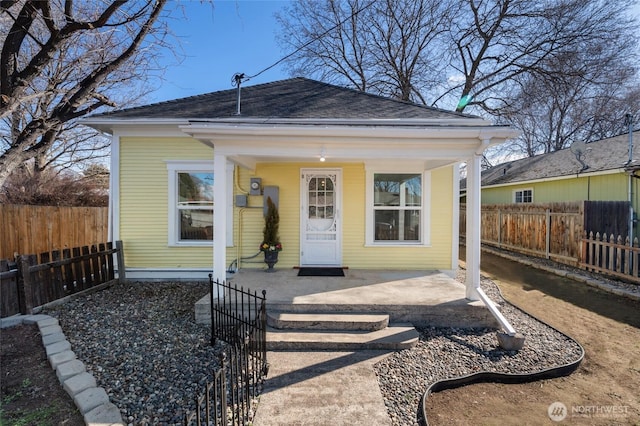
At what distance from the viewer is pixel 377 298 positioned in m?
4.72

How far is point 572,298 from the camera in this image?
600cm

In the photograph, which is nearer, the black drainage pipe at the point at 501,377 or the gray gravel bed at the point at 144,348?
the gray gravel bed at the point at 144,348

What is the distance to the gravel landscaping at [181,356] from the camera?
278 cm

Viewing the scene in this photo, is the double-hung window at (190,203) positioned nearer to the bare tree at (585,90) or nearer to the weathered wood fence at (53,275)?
the weathered wood fence at (53,275)

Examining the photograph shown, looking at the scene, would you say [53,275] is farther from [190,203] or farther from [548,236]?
[548,236]

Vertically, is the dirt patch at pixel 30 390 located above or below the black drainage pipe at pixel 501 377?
above

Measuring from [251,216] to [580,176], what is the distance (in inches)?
440

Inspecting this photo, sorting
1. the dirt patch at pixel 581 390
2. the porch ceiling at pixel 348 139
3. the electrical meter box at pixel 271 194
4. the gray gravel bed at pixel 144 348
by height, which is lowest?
the dirt patch at pixel 581 390

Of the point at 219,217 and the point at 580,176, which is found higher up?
the point at 580,176

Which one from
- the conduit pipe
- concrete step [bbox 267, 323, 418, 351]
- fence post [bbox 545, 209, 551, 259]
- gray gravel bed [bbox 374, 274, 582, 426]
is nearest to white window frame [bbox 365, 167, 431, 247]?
the conduit pipe

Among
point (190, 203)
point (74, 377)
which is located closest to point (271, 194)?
point (190, 203)

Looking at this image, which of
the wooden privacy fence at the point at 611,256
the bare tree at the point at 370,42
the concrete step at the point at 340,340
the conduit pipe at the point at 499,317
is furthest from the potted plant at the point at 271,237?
the bare tree at the point at 370,42

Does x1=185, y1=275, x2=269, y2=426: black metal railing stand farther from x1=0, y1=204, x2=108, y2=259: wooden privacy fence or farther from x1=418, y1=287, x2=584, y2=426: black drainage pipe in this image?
x1=0, y1=204, x2=108, y2=259: wooden privacy fence

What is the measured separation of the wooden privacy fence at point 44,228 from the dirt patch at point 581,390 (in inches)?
320
